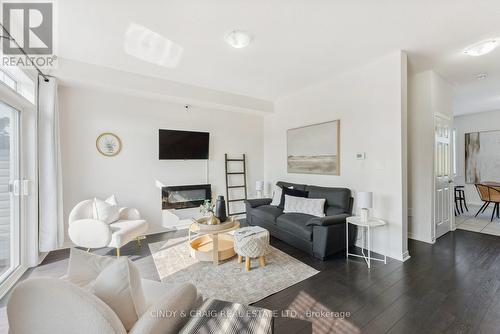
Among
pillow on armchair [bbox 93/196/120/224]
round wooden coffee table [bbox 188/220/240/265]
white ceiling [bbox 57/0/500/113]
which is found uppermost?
white ceiling [bbox 57/0/500/113]

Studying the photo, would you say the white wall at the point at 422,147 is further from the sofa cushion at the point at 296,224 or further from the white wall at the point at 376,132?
the sofa cushion at the point at 296,224

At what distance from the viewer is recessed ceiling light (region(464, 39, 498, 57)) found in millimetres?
2631

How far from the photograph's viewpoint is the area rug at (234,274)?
2205mm

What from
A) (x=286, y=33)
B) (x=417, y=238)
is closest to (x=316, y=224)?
(x=417, y=238)

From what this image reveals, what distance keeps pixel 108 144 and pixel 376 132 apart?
14.5 ft

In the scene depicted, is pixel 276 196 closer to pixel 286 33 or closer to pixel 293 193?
pixel 293 193

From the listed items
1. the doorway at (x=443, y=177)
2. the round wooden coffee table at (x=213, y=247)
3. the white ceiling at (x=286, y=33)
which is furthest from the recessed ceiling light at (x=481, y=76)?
the round wooden coffee table at (x=213, y=247)

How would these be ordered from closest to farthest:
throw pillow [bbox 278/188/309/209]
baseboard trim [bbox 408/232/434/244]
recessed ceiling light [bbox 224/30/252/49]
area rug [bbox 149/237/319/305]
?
area rug [bbox 149/237/319/305]
recessed ceiling light [bbox 224/30/252/49]
baseboard trim [bbox 408/232/434/244]
throw pillow [bbox 278/188/309/209]

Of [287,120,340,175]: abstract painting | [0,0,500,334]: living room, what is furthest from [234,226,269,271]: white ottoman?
[287,120,340,175]: abstract painting

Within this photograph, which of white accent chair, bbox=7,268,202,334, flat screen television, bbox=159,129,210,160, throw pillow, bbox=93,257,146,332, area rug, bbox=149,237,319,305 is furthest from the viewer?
flat screen television, bbox=159,129,210,160

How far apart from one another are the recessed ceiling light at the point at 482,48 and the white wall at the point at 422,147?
68 centimetres

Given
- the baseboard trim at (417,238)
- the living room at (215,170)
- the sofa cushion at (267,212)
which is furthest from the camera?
the sofa cushion at (267,212)

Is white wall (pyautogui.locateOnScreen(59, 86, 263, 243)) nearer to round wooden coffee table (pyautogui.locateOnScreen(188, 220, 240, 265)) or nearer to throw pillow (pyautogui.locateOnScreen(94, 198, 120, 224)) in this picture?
throw pillow (pyautogui.locateOnScreen(94, 198, 120, 224))

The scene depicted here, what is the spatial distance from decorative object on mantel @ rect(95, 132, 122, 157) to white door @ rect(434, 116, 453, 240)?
5.49 m
